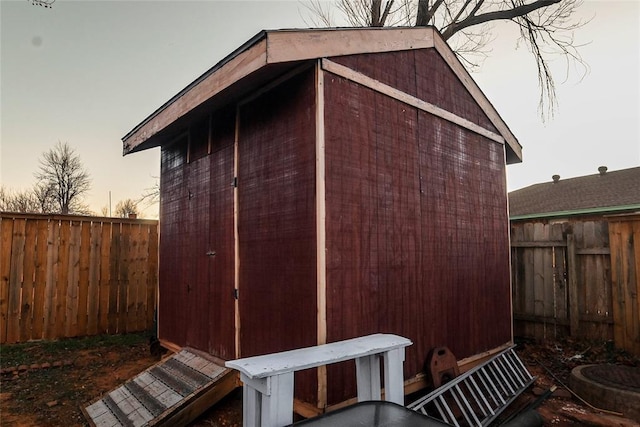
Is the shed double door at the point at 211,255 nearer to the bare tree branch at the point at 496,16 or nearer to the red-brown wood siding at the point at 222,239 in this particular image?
the red-brown wood siding at the point at 222,239

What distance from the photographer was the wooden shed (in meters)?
2.64

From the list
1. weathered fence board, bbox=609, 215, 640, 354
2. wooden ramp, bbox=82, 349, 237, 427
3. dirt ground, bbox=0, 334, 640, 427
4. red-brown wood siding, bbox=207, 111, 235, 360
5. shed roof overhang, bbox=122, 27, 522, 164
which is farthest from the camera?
weathered fence board, bbox=609, 215, 640, 354

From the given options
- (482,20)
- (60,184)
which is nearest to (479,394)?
(482,20)

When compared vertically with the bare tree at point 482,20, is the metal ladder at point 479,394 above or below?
below

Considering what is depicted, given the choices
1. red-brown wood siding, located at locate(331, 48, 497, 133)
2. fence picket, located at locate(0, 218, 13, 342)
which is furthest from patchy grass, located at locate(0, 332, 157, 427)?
red-brown wood siding, located at locate(331, 48, 497, 133)

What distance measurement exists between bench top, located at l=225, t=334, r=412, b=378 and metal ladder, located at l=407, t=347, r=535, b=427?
1.04m

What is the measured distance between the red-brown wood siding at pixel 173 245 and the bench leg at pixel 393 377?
3085mm

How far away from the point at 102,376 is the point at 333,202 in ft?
11.4

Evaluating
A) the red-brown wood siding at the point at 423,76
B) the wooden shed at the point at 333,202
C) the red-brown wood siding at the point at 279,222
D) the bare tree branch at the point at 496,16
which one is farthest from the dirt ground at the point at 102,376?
the bare tree branch at the point at 496,16

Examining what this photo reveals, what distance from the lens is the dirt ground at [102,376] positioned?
304 cm

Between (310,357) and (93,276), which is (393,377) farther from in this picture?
(93,276)

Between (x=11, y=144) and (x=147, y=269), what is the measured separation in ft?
19.5

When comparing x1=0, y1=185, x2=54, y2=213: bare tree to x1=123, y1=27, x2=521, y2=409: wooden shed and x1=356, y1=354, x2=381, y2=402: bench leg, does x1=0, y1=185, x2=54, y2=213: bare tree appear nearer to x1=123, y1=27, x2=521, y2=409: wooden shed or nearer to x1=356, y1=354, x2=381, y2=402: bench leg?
x1=123, y1=27, x2=521, y2=409: wooden shed

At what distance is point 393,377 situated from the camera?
1.80m
